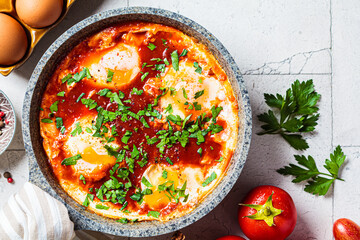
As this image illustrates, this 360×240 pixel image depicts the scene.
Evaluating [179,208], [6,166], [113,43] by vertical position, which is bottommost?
[179,208]

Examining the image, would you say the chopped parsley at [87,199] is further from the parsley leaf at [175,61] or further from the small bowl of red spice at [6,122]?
the parsley leaf at [175,61]

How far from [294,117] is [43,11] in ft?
6.15

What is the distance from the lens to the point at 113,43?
2.52 meters

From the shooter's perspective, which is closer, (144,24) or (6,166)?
(144,24)

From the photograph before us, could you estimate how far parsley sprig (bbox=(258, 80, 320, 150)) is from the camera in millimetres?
2725

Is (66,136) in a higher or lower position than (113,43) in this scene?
lower

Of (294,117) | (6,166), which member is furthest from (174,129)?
(6,166)

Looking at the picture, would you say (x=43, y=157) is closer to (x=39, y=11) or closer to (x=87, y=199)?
(x=87, y=199)

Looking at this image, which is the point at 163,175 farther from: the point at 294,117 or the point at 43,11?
the point at 43,11

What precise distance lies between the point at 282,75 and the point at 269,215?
1.03 m

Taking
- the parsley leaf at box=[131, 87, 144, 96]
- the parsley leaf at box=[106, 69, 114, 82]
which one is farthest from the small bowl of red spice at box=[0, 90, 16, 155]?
the parsley leaf at box=[131, 87, 144, 96]

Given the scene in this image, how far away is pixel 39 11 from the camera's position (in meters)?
2.49

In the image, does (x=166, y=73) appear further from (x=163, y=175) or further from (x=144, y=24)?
(x=163, y=175)

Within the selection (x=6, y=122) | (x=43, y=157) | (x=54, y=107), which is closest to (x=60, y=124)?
(x=54, y=107)
